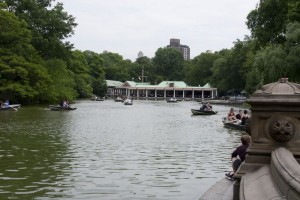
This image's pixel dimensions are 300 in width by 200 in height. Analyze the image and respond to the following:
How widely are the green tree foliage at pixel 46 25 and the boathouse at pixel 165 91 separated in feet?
229

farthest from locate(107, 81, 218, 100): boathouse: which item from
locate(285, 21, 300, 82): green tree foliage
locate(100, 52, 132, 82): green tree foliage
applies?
locate(285, 21, 300, 82): green tree foliage

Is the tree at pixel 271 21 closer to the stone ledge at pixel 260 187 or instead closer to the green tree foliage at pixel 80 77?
the stone ledge at pixel 260 187

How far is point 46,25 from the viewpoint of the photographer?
62.5 meters

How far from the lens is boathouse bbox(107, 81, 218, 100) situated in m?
133

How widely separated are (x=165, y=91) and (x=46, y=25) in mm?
79957

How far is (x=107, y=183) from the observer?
10.5 m

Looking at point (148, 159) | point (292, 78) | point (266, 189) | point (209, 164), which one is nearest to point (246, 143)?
point (266, 189)

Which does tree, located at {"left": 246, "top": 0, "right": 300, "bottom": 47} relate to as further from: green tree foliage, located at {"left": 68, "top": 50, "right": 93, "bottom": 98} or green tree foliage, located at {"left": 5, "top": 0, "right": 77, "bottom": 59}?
green tree foliage, located at {"left": 68, "top": 50, "right": 93, "bottom": 98}

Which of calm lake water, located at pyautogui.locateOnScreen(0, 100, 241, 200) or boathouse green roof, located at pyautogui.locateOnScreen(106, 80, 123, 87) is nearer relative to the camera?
calm lake water, located at pyautogui.locateOnScreen(0, 100, 241, 200)

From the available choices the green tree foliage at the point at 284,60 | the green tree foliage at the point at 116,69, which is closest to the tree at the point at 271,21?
the green tree foliage at the point at 284,60

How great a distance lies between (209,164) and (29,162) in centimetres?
513

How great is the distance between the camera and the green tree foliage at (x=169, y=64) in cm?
16262

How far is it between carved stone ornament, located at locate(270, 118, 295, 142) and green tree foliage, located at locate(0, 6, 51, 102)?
4797cm

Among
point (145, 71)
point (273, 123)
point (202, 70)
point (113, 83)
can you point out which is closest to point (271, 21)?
point (273, 123)
